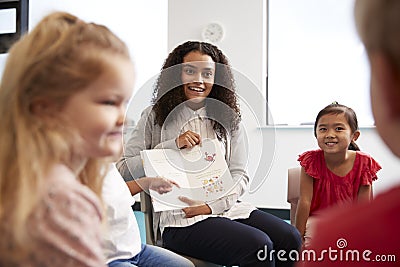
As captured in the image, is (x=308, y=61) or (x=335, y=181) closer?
(x=335, y=181)

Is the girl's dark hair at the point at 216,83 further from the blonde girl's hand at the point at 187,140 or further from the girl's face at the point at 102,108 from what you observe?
the girl's face at the point at 102,108

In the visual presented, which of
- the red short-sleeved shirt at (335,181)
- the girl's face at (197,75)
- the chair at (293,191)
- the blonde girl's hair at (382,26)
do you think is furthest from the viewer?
the chair at (293,191)

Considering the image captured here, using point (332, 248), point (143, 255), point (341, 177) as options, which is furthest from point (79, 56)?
point (341, 177)

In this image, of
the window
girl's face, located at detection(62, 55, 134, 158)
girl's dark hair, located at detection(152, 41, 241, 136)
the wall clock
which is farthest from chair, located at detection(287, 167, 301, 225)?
the wall clock

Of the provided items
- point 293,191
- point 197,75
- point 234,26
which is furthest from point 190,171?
point 234,26

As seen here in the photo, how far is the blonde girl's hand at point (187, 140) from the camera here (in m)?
1.12

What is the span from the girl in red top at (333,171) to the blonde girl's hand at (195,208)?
29 cm

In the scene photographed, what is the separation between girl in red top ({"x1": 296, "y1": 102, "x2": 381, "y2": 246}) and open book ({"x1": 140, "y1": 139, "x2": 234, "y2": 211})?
0.30 m

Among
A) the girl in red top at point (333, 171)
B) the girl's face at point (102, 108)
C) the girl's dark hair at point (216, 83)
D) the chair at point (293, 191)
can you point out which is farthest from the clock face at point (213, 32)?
the girl's face at point (102, 108)

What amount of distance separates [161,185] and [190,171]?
2.9 inches

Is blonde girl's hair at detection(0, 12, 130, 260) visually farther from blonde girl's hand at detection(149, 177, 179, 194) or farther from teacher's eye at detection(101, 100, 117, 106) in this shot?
blonde girl's hand at detection(149, 177, 179, 194)

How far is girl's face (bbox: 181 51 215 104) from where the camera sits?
3.93ft

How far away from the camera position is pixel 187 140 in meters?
1.12

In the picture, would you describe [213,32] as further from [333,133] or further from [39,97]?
[39,97]
